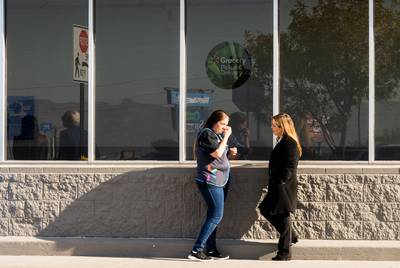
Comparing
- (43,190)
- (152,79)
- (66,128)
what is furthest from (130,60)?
(43,190)

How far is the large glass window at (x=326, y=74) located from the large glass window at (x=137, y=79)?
1.45m

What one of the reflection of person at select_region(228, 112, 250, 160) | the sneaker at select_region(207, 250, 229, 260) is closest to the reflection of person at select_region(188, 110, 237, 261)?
the sneaker at select_region(207, 250, 229, 260)

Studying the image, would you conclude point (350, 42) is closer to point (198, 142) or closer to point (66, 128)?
point (198, 142)

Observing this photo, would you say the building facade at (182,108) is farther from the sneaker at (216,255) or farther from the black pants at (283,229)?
the black pants at (283,229)

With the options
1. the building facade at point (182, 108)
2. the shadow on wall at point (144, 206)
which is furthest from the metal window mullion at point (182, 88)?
the shadow on wall at point (144, 206)

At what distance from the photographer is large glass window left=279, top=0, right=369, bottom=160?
30.0ft

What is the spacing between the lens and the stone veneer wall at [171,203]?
891 cm

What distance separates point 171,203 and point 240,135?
1224 mm

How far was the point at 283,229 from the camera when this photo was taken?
8383 mm

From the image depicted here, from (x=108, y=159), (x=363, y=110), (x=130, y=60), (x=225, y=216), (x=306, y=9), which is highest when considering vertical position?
(x=306, y=9)

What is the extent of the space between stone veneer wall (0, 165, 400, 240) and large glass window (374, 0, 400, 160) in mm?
390

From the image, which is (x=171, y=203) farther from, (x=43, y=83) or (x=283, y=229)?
(x=43, y=83)

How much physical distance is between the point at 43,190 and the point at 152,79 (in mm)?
1968

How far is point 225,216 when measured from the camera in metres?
9.03
